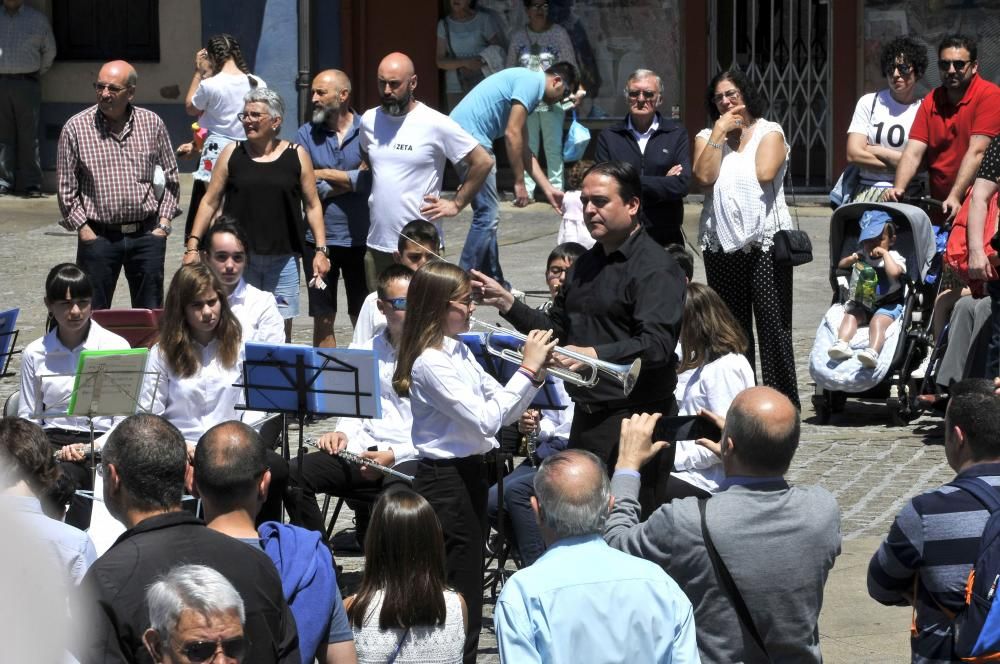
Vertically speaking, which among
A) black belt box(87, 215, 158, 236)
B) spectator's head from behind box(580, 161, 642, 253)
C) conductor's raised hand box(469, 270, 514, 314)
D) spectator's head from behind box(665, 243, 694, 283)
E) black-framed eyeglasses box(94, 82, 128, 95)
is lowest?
spectator's head from behind box(665, 243, 694, 283)

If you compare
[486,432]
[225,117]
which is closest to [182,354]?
[486,432]

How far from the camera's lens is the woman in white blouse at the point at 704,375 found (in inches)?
252

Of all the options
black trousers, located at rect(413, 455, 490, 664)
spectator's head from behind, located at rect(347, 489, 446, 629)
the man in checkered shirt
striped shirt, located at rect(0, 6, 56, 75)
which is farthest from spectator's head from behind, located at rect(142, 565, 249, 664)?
striped shirt, located at rect(0, 6, 56, 75)

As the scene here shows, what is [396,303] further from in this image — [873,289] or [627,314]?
[873,289]

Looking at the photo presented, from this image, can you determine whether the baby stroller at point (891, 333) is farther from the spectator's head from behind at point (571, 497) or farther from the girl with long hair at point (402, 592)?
the spectator's head from behind at point (571, 497)

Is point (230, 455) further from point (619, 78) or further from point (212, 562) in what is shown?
point (619, 78)

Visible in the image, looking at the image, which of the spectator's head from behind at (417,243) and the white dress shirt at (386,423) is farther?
the spectator's head from behind at (417,243)

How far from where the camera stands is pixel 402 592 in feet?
15.4

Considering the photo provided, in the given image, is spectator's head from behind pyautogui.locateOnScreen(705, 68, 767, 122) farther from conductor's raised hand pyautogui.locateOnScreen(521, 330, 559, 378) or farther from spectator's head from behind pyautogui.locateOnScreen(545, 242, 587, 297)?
conductor's raised hand pyautogui.locateOnScreen(521, 330, 559, 378)

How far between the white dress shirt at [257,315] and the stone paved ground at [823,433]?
110 centimetres

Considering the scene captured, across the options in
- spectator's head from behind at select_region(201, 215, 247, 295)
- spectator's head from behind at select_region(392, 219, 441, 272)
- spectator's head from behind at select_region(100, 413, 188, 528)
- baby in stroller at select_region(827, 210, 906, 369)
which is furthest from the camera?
baby in stroller at select_region(827, 210, 906, 369)

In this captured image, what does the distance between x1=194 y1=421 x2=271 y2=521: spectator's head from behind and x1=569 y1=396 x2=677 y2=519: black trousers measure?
1.89 m

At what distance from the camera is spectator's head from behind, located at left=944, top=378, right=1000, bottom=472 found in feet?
13.5

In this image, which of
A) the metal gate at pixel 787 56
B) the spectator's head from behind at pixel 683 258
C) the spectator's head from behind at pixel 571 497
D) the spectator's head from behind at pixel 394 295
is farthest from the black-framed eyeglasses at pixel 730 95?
the metal gate at pixel 787 56
